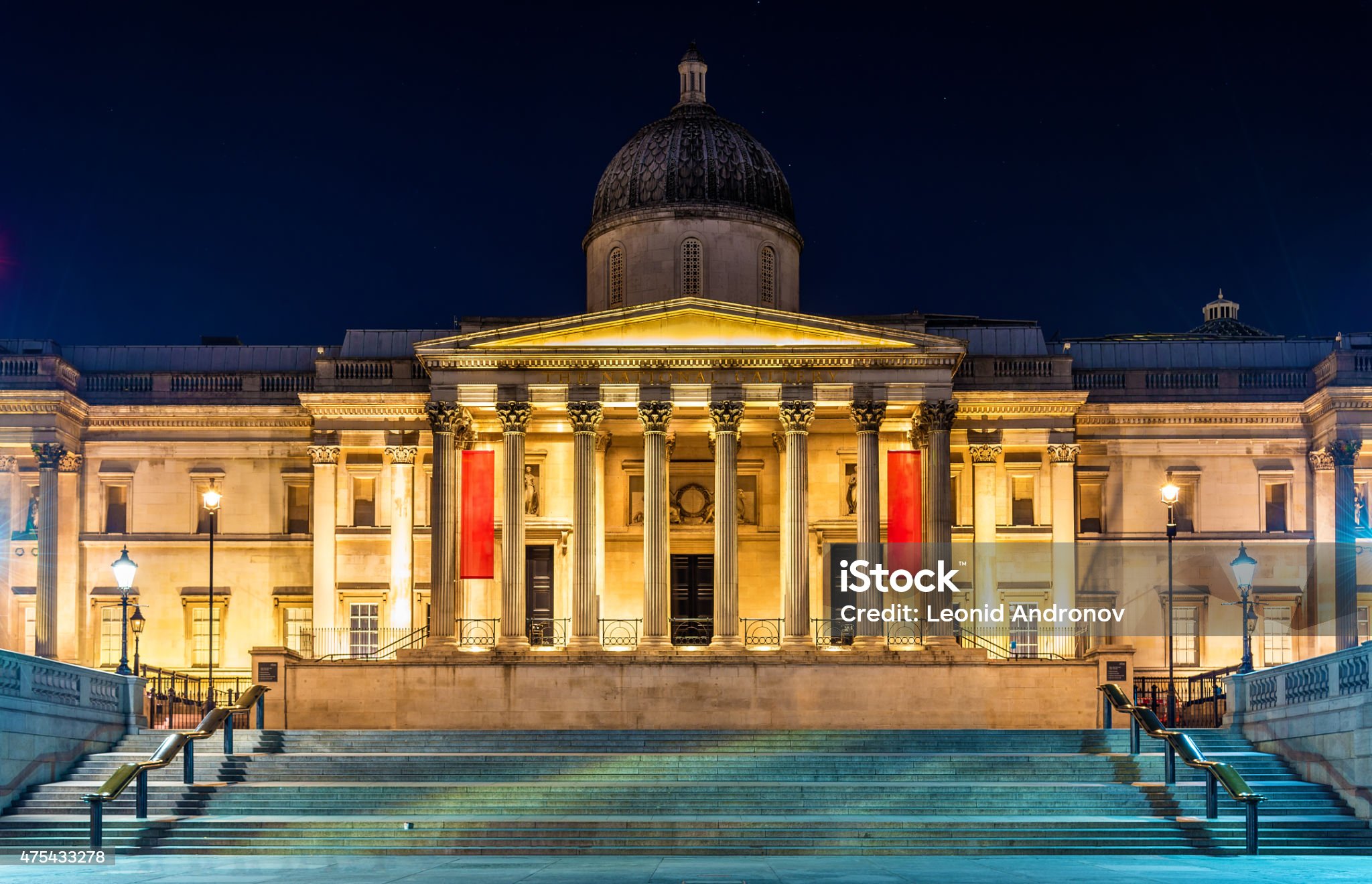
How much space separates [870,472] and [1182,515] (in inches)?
526

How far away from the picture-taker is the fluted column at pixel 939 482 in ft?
154

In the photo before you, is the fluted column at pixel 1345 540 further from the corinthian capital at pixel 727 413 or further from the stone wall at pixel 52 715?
the stone wall at pixel 52 715

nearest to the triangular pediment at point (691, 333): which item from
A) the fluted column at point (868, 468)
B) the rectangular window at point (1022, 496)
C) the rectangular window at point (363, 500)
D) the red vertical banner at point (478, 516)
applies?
the fluted column at point (868, 468)

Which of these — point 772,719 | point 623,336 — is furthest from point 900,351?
point 772,719

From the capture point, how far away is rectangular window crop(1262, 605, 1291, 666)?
54.3 metres

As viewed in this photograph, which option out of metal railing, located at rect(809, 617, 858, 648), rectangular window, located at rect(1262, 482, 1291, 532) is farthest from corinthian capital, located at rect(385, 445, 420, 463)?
rectangular window, located at rect(1262, 482, 1291, 532)

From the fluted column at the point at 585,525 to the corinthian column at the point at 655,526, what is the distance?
4.42 ft

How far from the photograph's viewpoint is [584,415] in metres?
47.7

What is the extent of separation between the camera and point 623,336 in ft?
157

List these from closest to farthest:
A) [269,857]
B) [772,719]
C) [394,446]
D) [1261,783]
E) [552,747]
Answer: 1. [269,857]
2. [1261,783]
3. [552,747]
4. [772,719]
5. [394,446]

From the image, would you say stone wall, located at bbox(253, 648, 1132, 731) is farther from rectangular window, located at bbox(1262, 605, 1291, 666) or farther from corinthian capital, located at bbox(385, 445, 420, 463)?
rectangular window, located at bbox(1262, 605, 1291, 666)

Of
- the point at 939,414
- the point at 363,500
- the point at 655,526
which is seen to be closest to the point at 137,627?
the point at 363,500

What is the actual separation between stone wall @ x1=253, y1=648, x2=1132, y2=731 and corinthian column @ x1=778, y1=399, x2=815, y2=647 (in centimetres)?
177

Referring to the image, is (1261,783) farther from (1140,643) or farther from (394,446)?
(394,446)
